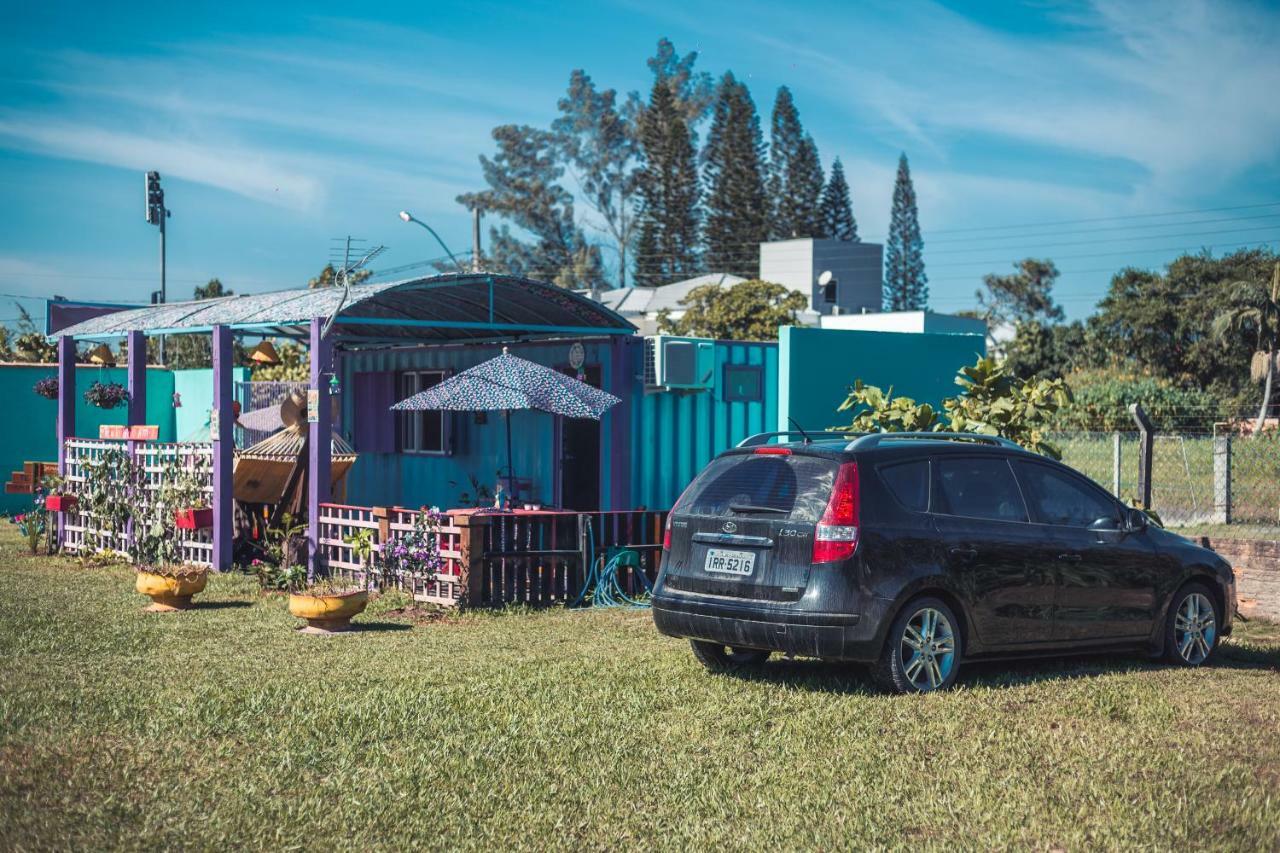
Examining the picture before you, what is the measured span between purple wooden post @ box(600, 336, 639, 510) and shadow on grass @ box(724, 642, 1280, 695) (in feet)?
18.8

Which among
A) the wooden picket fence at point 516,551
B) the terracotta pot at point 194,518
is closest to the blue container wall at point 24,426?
the terracotta pot at point 194,518

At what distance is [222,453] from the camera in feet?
45.5

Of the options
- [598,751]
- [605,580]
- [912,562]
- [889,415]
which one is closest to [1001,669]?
[912,562]

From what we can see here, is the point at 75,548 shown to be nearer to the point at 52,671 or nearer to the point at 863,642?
the point at 52,671

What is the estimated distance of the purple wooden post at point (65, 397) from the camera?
16641mm

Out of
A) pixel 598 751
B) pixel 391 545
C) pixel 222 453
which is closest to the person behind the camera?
pixel 598 751

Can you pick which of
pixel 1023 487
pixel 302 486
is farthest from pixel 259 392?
pixel 1023 487

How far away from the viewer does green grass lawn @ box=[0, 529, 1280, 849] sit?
17.8ft

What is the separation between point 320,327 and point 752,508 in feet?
21.3

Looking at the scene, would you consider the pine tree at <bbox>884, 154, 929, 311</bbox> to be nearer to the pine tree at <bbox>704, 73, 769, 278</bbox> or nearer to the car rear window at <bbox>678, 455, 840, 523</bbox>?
the pine tree at <bbox>704, 73, 769, 278</bbox>

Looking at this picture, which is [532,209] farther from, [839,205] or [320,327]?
[320,327]

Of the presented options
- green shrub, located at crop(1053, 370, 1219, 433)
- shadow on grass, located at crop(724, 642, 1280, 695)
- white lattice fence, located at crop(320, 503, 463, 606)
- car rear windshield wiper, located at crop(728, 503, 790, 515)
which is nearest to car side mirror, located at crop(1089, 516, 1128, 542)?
shadow on grass, located at crop(724, 642, 1280, 695)

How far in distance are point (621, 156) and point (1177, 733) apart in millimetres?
57200

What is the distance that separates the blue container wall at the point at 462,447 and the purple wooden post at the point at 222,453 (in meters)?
3.75
